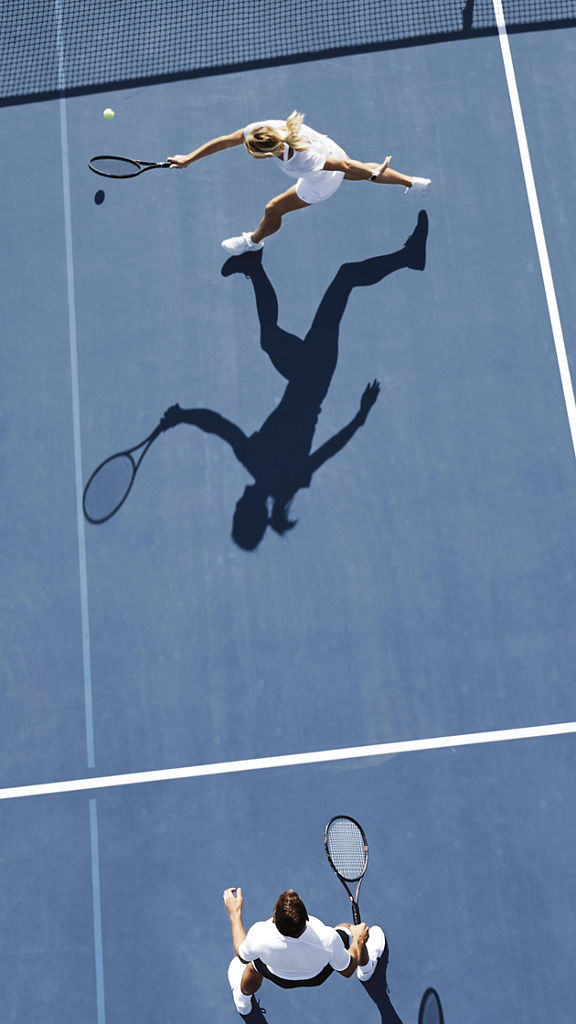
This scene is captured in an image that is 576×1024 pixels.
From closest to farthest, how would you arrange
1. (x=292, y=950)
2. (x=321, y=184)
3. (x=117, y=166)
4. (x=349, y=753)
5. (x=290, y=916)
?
(x=290, y=916), (x=292, y=950), (x=349, y=753), (x=321, y=184), (x=117, y=166)

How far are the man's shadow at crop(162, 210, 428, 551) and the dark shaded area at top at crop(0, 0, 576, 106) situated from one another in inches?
75.1

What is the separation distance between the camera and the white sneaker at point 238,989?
6504 mm

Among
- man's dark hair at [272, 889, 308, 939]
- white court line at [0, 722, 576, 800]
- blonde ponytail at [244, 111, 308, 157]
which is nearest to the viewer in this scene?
man's dark hair at [272, 889, 308, 939]

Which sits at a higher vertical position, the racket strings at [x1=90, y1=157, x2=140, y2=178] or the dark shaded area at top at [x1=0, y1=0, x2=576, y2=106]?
the dark shaded area at top at [x1=0, y1=0, x2=576, y2=106]

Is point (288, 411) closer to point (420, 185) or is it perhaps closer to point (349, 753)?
point (420, 185)

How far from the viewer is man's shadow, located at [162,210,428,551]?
754cm

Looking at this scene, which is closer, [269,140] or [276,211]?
[269,140]

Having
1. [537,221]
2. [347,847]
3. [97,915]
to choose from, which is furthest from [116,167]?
[97,915]

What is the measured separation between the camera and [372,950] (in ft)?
21.6

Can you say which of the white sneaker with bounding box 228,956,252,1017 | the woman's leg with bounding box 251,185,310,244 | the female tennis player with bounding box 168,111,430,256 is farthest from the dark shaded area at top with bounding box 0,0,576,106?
the white sneaker with bounding box 228,956,252,1017

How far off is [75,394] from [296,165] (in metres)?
2.43

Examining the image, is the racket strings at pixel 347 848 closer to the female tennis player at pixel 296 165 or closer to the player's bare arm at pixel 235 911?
the player's bare arm at pixel 235 911

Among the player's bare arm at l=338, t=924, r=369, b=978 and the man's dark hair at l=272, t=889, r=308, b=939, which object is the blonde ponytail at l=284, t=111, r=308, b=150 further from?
the player's bare arm at l=338, t=924, r=369, b=978

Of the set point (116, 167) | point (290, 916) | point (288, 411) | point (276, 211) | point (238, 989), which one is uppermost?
point (116, 167)
